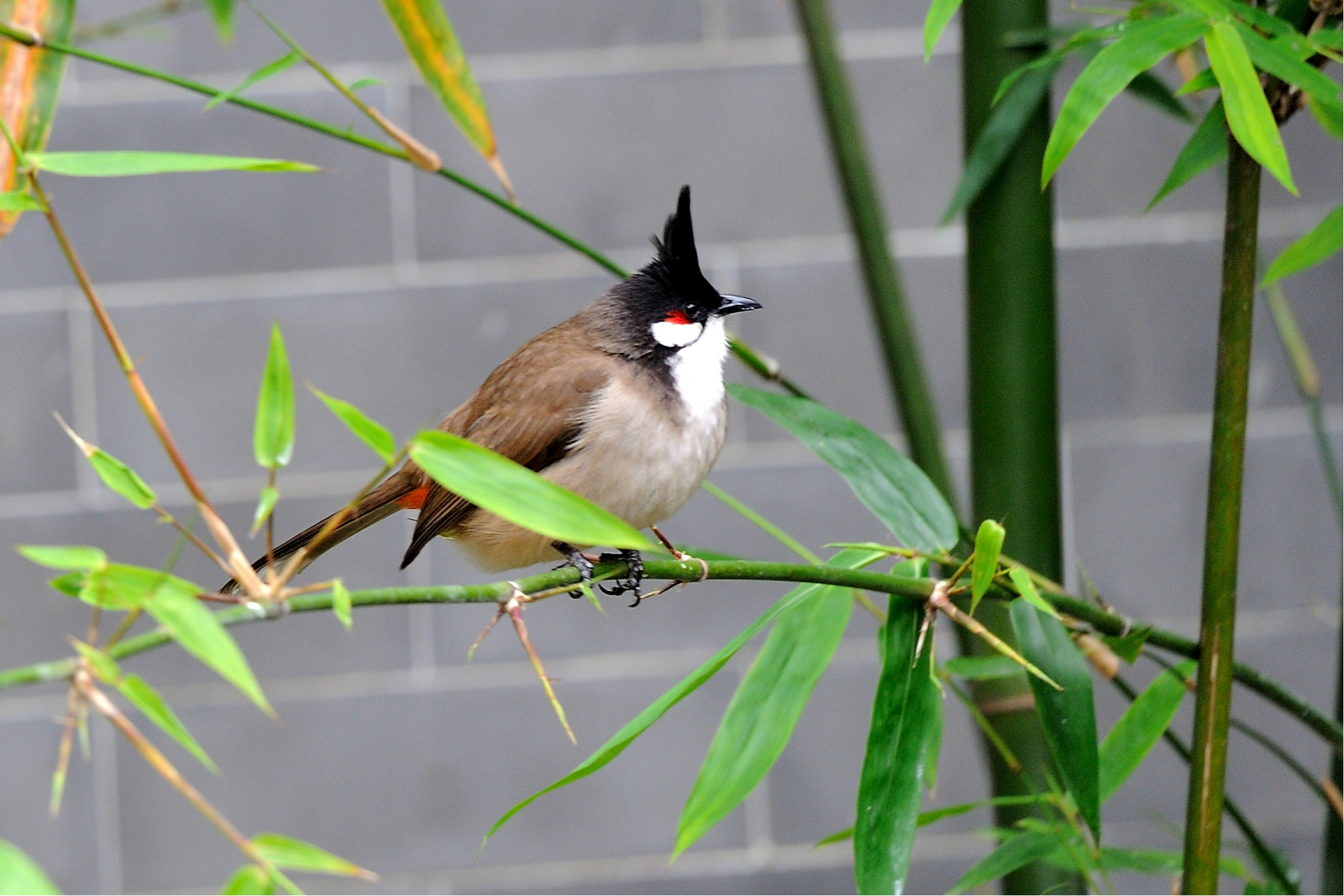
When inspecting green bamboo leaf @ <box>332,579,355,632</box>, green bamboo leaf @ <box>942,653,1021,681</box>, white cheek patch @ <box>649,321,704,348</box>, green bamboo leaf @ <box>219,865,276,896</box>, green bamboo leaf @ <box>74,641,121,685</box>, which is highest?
white cheek patch @ <box>649,321,704,348</box>

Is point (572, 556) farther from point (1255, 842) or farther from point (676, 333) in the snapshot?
point (1255, 842)

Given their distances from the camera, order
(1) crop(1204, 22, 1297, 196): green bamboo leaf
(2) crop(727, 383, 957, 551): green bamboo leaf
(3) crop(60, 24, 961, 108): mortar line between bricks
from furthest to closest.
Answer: (3) crop(60, 24, 961, 108): mortar line between bricks < (2) crop(727, 383, 957, 551): green bamboo leaf < (1) crop(1204, 22, 1297, 196): green bamboo leaf

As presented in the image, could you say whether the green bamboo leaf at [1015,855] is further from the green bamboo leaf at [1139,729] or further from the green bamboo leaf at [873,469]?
the green bamboo leaf at [873,469]

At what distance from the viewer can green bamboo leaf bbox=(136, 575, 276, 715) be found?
1.07 feet

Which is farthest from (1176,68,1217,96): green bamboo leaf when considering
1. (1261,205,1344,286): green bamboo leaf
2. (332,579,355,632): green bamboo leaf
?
(332,579,355,632): green bamboo leaf

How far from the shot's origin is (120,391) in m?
1.58

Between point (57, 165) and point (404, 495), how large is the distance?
0.45 meters

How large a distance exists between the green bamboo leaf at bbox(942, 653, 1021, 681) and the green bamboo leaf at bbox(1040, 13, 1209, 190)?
318 mm

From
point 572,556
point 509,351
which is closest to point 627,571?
point 572,556

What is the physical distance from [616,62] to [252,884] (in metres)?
1.35

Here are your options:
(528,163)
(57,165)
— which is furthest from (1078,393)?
(57,165)

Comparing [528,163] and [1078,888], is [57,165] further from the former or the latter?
[528,163]

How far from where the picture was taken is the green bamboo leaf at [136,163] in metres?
0.44

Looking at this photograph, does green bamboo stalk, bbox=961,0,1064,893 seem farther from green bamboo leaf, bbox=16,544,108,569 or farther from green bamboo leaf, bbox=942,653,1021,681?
green bamboo leaf, bbox=16,544,108,569
